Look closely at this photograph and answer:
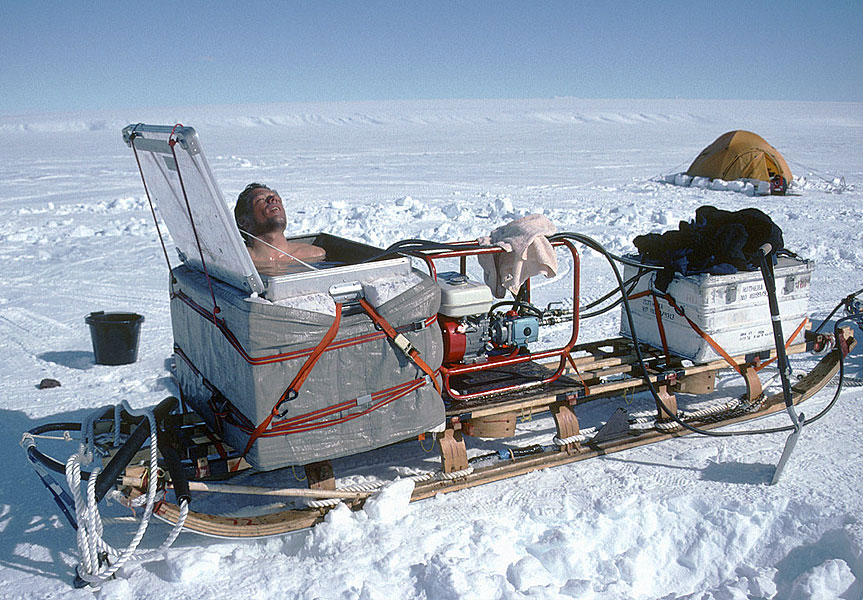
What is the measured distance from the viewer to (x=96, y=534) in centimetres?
296

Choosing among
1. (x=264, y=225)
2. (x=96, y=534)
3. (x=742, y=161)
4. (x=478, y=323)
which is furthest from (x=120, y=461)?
(x=742, y=161)

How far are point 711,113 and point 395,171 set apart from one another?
76270 mm

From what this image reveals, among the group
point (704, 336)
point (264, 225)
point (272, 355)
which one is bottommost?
point (704, 336)

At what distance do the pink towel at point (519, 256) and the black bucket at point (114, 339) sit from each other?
2.94 m

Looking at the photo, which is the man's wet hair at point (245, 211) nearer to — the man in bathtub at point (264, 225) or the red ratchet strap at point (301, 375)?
the man in bathtub at point (264, 225)

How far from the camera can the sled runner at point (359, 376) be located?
3.04m

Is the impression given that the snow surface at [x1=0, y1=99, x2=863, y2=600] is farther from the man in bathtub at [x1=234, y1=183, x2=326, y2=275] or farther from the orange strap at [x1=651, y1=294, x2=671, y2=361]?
the man in bathtub at [x1=234, y1=183, x2=326, y2=275]

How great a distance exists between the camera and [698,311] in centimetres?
432

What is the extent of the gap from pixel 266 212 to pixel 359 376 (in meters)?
1.28

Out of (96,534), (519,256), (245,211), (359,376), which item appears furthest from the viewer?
(245,211)

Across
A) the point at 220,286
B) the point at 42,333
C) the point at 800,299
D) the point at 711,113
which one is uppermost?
the point at 711,113

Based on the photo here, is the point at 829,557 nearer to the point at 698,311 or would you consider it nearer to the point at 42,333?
the point at 698,311

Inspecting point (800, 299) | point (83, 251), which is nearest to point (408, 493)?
point (800, 299)

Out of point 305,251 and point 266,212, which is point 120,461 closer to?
point 266,212
